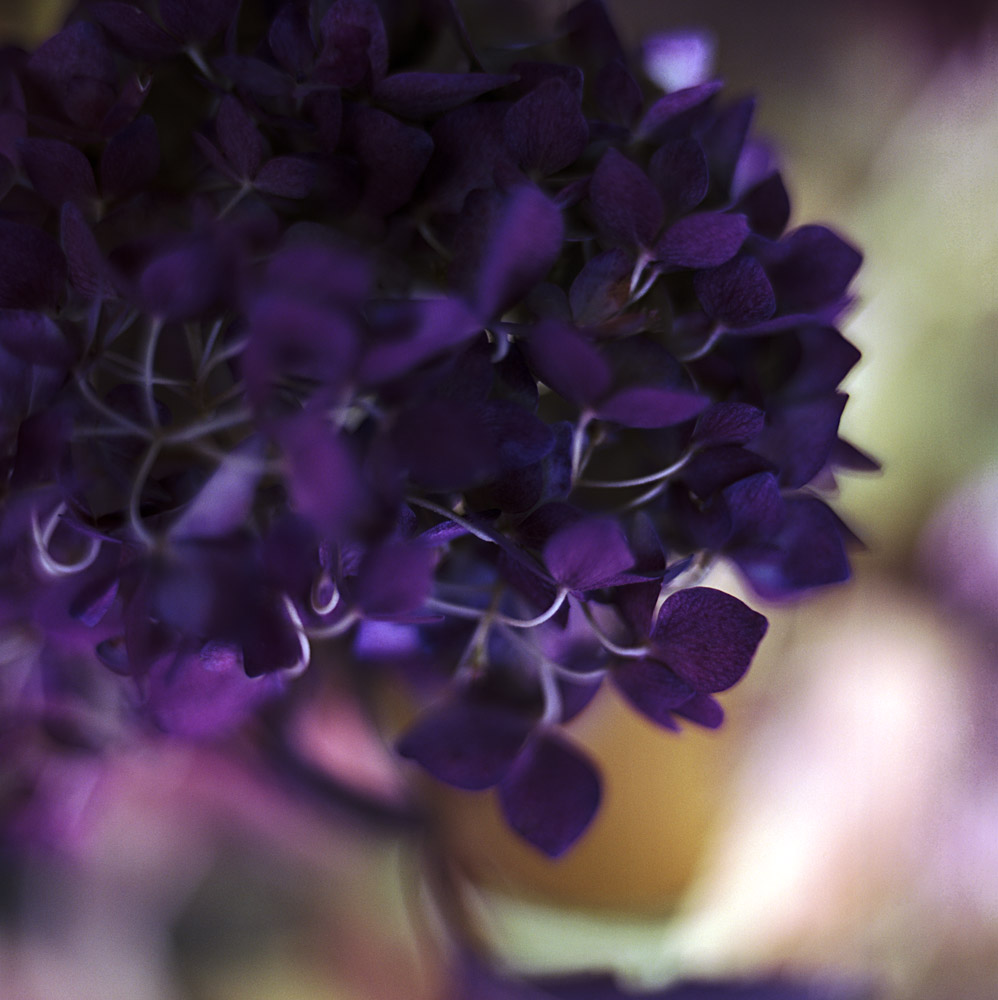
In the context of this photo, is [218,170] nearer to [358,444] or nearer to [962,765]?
[358,444]

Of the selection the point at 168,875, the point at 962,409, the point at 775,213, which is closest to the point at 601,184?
the point at 775,213

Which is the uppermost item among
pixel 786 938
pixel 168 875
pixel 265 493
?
pixel 265 493

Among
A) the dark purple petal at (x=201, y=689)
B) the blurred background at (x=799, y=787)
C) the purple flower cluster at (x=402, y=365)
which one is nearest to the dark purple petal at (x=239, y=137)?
the purple flower cluster at (x=402, y=365)

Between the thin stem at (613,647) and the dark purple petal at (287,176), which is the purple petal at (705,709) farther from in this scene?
the dark purple petal at (287,176)

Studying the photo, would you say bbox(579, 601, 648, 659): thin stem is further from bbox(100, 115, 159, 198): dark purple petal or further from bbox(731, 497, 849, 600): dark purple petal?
bbox(100, 115, 159, 198): dark purple petal

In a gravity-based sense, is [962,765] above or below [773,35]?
below
